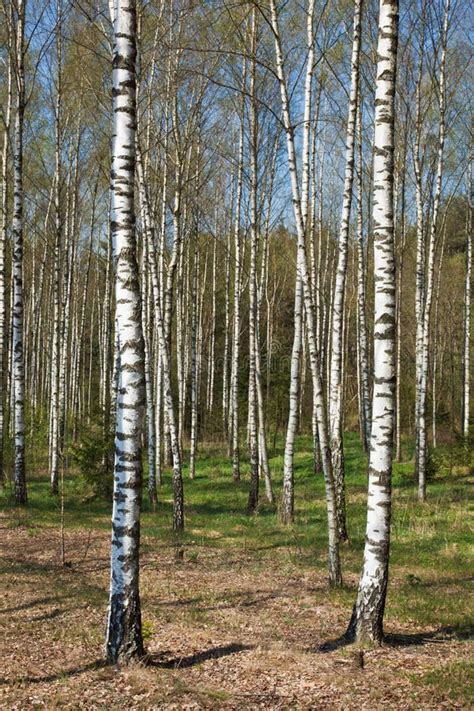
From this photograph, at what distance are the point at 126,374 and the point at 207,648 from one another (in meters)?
2.61

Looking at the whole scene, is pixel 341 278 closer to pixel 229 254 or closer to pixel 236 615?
pixel 236 615

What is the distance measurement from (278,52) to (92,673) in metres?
6.87

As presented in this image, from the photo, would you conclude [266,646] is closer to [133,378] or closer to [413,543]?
[133,378]

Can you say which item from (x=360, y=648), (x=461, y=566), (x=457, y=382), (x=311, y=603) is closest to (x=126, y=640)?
(x=360, y=648)

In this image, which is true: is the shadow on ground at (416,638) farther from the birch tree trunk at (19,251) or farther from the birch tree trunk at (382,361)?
the birch tree trunk at (19,251)

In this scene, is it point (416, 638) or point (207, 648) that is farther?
point (416, 638)

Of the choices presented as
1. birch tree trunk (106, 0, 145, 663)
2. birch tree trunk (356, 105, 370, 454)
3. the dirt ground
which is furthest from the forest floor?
birch tree trunk (356, 105, 370, 454)

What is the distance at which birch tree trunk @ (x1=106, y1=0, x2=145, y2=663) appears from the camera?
4.93 metres

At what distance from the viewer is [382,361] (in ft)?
17.6

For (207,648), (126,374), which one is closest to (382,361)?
(126,374)

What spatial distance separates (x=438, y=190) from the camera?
1355 centimetres

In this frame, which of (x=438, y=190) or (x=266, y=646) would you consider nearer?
(x=266, y=646)

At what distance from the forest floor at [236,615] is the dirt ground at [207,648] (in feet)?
0.06

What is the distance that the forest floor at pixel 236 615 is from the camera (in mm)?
4699
